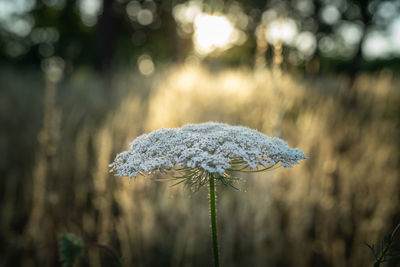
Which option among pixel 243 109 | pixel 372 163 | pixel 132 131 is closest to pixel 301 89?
pixel 243 109

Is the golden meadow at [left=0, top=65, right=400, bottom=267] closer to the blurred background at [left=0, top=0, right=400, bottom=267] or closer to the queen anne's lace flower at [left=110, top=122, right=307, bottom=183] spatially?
the blurred background at [left=0, top=0, right=400, bottom=267]

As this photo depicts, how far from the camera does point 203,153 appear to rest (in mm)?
634

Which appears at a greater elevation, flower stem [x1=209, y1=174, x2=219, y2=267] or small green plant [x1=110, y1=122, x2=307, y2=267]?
small green plant [x1=110, y1=122, x2=307, y2=267]

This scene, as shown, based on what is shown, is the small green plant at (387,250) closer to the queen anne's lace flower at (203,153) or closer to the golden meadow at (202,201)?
the queen anne's lace flower at (203,153)

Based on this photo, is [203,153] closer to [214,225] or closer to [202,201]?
[214,225]

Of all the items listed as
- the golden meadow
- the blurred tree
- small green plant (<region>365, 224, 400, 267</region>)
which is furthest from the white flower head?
the blurred tree

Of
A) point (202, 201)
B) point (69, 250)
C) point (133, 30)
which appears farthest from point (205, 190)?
point (133, 30)

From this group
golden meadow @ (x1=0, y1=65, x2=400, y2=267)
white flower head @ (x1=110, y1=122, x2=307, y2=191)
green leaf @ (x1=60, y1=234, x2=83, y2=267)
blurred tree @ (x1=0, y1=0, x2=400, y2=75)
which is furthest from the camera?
blurred tree @ (x1=0, y1=0, x2=400, y2=75)

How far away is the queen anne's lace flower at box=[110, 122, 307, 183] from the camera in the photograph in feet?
2.06

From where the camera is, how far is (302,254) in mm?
1917

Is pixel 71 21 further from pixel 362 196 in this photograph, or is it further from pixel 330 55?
pixel 362 196

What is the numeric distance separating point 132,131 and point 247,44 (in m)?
20.1

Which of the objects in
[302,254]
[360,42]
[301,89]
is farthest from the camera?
[360,42]

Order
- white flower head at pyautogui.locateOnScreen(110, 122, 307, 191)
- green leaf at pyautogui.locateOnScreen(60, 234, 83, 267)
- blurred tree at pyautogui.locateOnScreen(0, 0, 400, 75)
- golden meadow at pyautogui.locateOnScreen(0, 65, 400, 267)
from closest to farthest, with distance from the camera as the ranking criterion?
1. white flower head at pyautogui.locateOnScreen(110, 122, 307, 191)
2. green leaf at pyautogui.locateOnScreen(60, 234, 83, 267)
3. golden meadow at pyautogui.locateOnScreen(0, 65, 400, 267)
4. blurred tree at pyautogui.locateOnScreen(0, 0, 400, 75)
